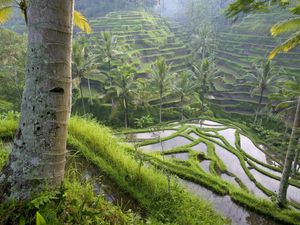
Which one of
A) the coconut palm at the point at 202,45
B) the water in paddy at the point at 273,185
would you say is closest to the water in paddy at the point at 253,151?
the water in paddy at the point at 273,185

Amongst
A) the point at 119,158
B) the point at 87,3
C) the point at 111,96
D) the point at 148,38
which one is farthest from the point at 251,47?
the point at 119,158

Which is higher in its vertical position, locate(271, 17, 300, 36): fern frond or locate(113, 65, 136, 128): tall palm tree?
locate(271, 17, 300, 36): fern frond

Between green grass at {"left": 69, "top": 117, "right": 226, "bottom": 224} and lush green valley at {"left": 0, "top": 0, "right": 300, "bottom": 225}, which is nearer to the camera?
lush green valley at {"left": 0, "top": 0, "right": 300, "bottom": 225}

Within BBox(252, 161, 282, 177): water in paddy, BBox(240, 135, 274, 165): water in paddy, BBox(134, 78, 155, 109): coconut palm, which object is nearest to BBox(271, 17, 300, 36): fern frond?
BBox(252, 161, 282, 177): water in paddy

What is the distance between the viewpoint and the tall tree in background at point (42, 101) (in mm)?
1868

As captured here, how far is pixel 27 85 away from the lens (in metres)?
1.94

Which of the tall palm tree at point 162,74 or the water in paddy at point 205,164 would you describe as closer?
the water in paddy at point 205,164

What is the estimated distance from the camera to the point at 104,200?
311 cm

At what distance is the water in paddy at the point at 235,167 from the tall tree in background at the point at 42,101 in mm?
11393

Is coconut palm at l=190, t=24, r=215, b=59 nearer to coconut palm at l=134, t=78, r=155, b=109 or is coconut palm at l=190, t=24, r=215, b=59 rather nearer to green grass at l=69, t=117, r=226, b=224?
coconut palm at l=134, t=78, r=155, b=109

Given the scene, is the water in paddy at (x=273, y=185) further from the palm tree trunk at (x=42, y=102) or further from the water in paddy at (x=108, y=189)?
the palm tree trunk at (x=42, y=102)

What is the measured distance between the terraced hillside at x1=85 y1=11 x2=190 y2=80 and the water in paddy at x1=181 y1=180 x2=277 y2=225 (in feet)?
85.7

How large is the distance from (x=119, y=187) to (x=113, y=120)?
827 inches

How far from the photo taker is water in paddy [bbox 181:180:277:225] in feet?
24.2
